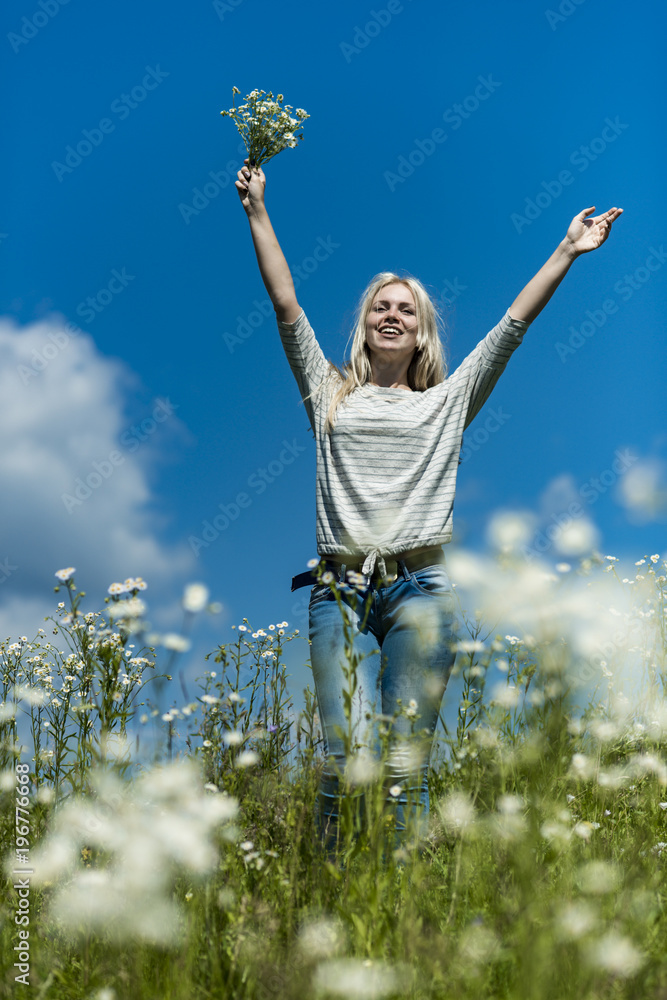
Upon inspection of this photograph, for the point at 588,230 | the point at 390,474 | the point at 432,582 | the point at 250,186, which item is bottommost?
the point at 432,582

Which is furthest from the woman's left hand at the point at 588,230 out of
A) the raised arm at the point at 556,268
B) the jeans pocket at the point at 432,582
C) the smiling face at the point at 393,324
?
the jeans pocket at the point at 432,582

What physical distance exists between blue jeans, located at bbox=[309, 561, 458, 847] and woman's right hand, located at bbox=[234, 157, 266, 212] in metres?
1.87

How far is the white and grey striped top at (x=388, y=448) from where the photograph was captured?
319cm

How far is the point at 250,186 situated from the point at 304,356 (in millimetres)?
853

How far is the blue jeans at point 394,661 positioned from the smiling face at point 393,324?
1.13 metres

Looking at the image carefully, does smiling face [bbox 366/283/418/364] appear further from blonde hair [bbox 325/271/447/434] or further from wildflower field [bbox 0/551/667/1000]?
wildflower field [bbox 0/551/667/1000]

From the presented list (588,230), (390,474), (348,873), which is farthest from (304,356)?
(348,873)

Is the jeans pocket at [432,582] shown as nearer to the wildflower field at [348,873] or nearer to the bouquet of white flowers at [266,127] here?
the wildflower field at [348,873]

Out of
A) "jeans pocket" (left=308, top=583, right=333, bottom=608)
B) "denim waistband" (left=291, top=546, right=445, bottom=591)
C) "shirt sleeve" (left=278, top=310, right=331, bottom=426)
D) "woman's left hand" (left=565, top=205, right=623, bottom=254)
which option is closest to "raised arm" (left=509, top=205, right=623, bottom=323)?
"woman's left hand" (left=565, top=205, right=623, bottom=254)

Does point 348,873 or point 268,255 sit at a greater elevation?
point 268,255

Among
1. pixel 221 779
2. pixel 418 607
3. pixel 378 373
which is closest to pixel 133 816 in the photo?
pixel 221 779

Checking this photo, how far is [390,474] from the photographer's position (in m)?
3.33

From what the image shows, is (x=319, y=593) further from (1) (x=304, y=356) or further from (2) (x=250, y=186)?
(2) (x=250, y=186)

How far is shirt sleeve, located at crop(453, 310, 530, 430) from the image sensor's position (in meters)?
3.54
